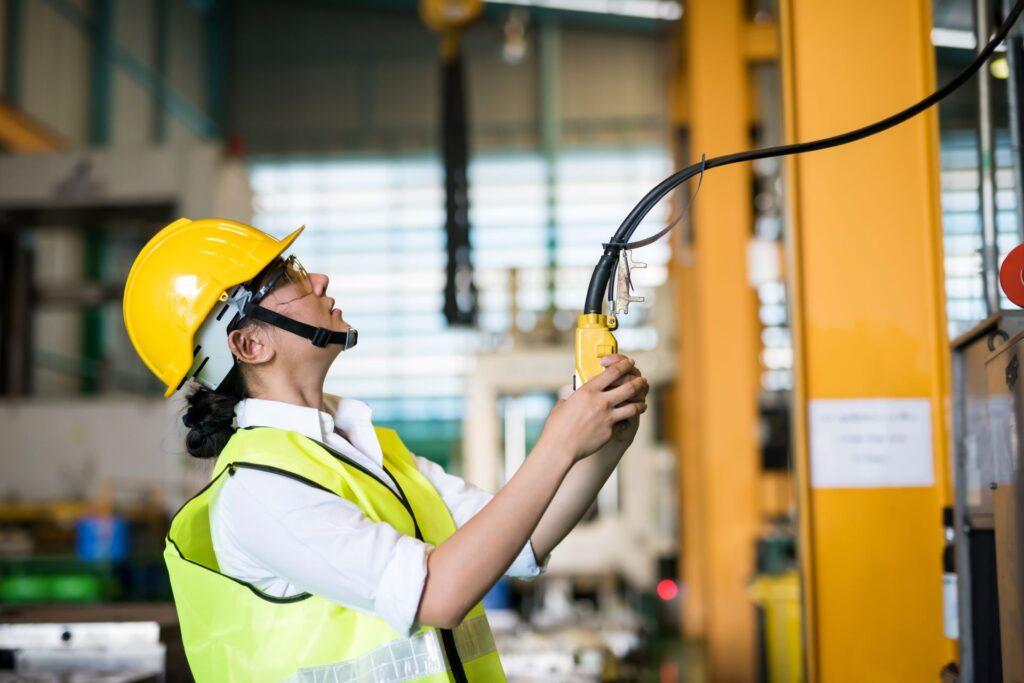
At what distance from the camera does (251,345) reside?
1.98 meters

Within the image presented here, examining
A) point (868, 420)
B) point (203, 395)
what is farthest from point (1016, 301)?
point (203, 395)

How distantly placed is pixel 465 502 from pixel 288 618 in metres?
0.54

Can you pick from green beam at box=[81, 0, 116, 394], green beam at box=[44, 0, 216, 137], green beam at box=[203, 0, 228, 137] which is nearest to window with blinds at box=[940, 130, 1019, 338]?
green beam at box=[44, 0, 216, 137]

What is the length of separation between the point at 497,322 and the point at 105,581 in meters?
11.2

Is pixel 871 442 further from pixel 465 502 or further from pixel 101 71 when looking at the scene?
pixel 101 71

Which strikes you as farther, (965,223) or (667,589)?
(667,589)

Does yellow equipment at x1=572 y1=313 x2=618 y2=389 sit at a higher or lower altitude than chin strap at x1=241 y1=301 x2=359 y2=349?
lower

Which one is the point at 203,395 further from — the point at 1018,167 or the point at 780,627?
the point at 780,627

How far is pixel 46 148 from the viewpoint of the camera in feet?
41.8

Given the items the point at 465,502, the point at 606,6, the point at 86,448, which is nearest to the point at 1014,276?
the point at 465,502

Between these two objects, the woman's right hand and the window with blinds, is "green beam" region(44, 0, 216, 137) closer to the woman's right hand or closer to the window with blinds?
the window with blinds

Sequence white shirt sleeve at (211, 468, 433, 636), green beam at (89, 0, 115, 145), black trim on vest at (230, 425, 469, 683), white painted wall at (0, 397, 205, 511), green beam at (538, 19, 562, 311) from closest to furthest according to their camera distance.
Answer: white shirt sleeve at (211, 468, 433, 636), black trim on vest at (230, 425, 469, 683), white painted wall at (0, 397, 205, 511), green beam at (89, 0, 115, 145), green beam at (538, 19, 562, 311)

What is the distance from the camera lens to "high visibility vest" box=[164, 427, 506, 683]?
1.73 metres

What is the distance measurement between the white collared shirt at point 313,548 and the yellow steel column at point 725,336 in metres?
5.26
